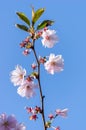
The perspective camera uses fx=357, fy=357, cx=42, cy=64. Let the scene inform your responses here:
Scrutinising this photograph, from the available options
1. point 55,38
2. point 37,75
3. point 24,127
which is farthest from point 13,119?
point 55,38

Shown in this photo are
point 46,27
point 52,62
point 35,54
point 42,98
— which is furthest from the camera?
point 52,62

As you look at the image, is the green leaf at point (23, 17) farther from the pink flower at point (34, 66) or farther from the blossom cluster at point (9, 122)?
the blossom cluster at point (9, 122)

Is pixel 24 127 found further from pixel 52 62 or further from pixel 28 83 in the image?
pixel 52 62

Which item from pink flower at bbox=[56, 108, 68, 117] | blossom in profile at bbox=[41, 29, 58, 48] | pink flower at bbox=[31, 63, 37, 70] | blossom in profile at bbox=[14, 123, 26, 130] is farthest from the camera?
blossom in profile at bbox=[41, 29, 58, 48]

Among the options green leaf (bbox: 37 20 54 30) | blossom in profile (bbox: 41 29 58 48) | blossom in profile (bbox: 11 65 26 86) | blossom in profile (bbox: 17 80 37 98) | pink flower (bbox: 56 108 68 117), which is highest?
blossom in profile (bbox: 41 29 58 48)

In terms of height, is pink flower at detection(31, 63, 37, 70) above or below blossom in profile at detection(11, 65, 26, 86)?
below

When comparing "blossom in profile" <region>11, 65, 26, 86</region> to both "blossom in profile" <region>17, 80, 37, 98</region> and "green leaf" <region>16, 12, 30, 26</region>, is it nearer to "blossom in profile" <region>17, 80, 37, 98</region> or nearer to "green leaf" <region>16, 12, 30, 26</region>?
"blossom in profile" <region>17, 80, 37, 98</region>

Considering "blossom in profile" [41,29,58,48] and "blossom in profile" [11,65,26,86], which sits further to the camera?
"blossom in profile" [41,29,58,48]

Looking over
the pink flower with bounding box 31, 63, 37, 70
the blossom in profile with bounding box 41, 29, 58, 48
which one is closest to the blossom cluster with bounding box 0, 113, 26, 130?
the pink flower with bounding box 31, 63, 37, 70
